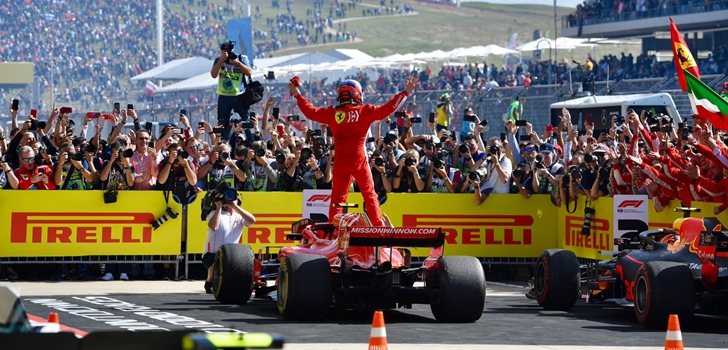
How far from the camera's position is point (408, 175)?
21641 millimetres

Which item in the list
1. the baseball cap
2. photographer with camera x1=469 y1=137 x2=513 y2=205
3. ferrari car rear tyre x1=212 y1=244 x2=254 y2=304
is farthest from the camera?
the baseball cap

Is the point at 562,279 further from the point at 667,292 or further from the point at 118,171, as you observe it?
the point at 118,171

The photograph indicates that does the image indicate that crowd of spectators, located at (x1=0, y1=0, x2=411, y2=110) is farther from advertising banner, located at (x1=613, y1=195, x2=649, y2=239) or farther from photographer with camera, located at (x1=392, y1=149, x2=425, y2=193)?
advertising banner, located at (x1=613, y1=195, x2=649, y2=239)

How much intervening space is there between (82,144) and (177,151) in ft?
5.06

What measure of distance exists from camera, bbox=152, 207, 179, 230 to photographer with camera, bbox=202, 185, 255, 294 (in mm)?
2463

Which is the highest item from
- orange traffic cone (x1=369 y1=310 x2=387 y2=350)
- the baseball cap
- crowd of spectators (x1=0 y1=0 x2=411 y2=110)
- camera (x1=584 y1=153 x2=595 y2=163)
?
crowd of spectators (x1=0 y1=0 x2=411 y2=110)

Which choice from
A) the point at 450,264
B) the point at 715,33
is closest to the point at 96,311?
the point at 450,264

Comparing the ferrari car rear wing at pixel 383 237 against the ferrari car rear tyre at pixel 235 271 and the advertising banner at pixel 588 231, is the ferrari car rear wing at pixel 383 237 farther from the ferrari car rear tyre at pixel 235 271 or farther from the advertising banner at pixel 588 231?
the advertising banner at pixel 588 231

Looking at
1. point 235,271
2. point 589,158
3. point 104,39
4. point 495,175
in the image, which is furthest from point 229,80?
point 104,39

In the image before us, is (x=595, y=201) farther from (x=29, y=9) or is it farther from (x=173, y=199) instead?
(x=29, y=9)

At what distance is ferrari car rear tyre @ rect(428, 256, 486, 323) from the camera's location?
584 inches

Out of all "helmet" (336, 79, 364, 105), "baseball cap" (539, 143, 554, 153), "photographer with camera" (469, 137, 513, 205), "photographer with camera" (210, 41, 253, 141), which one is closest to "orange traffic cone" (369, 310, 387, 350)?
"helmet" (336, 79, 364, 105)

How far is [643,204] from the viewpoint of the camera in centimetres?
1975

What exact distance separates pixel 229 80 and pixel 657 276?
1131 cm
